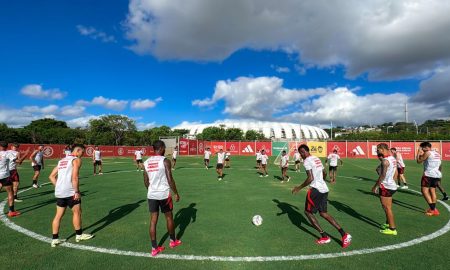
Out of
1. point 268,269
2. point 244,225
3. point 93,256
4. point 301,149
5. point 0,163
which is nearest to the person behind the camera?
point 268,269

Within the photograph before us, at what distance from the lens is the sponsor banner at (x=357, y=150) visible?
45.8 m

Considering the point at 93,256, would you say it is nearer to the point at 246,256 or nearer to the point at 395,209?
the point at 246,256

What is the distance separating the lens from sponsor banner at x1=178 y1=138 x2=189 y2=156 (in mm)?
54125

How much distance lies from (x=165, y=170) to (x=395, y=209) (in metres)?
8.25

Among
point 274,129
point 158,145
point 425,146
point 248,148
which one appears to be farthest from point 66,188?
point 274,129

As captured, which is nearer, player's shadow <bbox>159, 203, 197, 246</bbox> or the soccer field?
the soccer field

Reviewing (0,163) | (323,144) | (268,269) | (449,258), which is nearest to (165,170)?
(268,269)

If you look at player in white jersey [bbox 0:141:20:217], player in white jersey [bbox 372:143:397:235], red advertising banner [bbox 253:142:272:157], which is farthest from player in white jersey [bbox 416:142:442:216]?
red advertising banner [bbox 253:142:272:157]

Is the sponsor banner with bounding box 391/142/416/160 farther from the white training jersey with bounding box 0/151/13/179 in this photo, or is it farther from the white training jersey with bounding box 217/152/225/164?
the white training jersey with bounding box 0/151/13/179

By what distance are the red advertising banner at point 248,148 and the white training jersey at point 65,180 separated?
1918 inches

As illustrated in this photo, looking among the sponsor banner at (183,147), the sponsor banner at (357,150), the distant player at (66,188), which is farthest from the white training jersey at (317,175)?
the sponsor banner at (183,147)

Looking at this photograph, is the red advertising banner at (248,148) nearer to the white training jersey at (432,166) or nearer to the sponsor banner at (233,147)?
the sponsor banner at (233,147)

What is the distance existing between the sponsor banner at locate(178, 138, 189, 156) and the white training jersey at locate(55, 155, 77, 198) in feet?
157

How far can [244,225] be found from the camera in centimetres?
777
